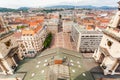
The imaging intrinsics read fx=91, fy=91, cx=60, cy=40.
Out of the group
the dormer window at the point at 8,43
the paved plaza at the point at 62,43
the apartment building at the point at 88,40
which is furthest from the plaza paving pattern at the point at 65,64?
Answer: the paved plaza at the point at 62,43

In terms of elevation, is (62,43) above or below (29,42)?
below

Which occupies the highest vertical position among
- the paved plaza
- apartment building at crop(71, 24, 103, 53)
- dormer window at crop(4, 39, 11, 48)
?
dormer window at crop(4, 39, 11, 48)

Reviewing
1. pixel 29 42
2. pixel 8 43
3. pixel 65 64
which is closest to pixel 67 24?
pixel 29 42

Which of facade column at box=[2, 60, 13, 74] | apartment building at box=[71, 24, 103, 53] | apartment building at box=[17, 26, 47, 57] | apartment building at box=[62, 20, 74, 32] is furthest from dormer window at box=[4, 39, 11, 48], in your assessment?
apartment building at box=[62, 20, 74, 32]

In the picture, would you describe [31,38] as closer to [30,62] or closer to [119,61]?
[30,62]

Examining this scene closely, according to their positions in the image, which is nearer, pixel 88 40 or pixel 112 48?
pixel 112 48

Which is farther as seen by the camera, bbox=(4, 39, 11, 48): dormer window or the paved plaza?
the paved plaza

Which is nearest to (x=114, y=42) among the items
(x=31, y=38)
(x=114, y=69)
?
(x=114, y=69)

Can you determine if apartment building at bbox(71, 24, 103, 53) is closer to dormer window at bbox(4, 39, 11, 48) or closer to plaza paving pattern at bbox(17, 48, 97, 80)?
plaza paving pattern at bbox(17, 48, 97, 80)

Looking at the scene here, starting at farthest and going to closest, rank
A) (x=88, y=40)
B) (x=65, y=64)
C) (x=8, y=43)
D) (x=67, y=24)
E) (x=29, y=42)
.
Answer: (x=67, y=24) → (x=88, y=40) → (x=29, y=42) → (x=8, y=43) → (x=65, y=64)

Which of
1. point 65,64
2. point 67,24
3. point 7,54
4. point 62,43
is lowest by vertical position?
point 62,43

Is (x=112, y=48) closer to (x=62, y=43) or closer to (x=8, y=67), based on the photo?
(x=8, y=67)
